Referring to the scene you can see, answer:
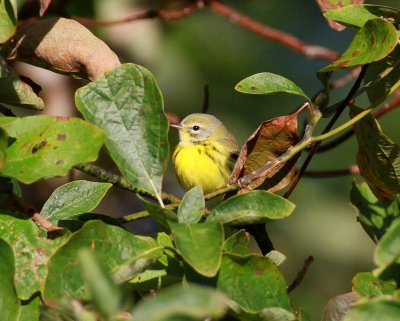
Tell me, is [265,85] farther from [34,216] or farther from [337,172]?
[337,172]

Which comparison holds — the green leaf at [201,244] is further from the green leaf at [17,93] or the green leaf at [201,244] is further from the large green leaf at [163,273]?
the green leaf at [17,93]

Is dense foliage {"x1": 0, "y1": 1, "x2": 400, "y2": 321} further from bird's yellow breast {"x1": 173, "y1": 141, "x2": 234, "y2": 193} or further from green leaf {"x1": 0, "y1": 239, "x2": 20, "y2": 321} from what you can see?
bird's yellow breast {"x1": 173, "y1": 141, "x2": 234, "y2": 193}

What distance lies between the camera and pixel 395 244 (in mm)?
843

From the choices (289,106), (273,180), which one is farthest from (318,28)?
(273,180)

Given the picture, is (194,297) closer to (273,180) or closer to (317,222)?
(273,180)

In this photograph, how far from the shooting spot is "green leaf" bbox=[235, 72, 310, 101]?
1.18 metres

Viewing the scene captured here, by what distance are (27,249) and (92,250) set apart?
14 cm

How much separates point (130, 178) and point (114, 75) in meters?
0.14

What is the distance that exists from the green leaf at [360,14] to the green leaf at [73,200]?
0.41 m

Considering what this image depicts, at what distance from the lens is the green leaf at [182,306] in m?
0.65

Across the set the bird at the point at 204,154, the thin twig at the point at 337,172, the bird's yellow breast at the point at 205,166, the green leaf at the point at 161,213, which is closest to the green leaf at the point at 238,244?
the green leaf at the point at 161,213

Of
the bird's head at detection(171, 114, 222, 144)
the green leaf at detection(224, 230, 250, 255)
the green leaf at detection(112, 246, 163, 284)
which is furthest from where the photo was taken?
the bird's head at detection(171, 114, 222, 144)

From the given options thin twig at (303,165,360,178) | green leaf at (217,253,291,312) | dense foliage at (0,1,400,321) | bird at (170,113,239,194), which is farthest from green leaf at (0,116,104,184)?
bird at (170,113,239,194)

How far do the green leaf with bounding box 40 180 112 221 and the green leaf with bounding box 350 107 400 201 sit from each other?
38 centimetres
